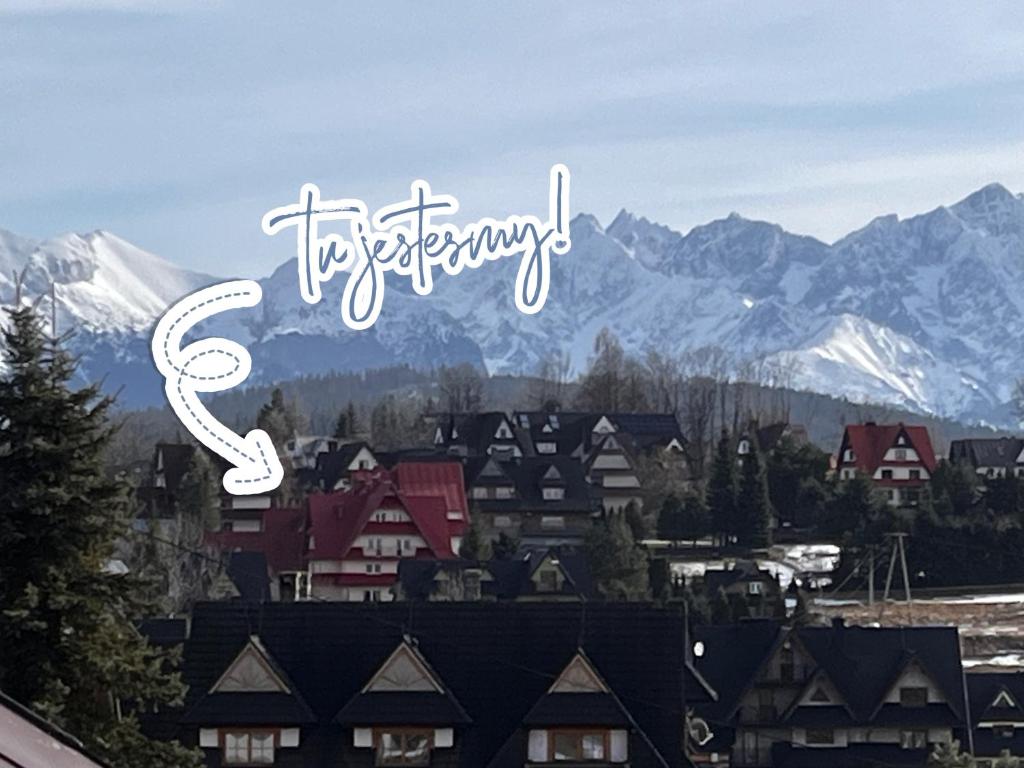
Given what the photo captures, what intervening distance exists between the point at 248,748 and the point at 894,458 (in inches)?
3252

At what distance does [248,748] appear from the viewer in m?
34.1

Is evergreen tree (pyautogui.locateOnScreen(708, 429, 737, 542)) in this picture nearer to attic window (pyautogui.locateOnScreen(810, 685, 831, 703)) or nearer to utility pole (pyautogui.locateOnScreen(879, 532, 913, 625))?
utility pole (pyautogui.locateOnScreen(879, 532, 913, 625))

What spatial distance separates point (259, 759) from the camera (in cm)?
3419

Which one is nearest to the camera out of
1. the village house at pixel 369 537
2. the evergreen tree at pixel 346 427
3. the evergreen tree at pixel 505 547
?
the village house at pixel 369 537

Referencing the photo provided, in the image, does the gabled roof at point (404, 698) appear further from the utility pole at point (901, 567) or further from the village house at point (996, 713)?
the utility pole at point (901, 567)

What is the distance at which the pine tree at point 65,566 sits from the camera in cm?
2219

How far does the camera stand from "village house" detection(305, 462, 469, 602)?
82938 mm

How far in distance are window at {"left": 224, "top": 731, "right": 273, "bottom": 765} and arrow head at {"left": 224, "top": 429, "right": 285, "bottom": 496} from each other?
158 inches

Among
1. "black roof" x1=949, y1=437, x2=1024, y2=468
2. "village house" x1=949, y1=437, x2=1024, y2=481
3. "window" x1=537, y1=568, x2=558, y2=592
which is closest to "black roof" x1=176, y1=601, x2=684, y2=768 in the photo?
"window" x1=537, y1=568, x2=558, y2=592

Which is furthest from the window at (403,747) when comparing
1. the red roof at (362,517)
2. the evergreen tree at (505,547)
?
the evergreen tree at (505,547)

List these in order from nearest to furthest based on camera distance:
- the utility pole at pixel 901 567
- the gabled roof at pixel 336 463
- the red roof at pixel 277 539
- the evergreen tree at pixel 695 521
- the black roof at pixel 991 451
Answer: the utility pole at pixel 901 567
the red roof at pixel 277 539
the evergreen tree at pixel 695 521
the gabled roof at pixel 336 463
the black roof at pixel 991 451

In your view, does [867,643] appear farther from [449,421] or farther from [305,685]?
[449,421]

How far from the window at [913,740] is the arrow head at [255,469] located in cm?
1967

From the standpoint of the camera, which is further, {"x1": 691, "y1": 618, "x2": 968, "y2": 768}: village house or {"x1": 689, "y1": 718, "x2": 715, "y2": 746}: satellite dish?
{"x1": 691, "y1": 618, "x2": 968, "y2": 768}: village house
